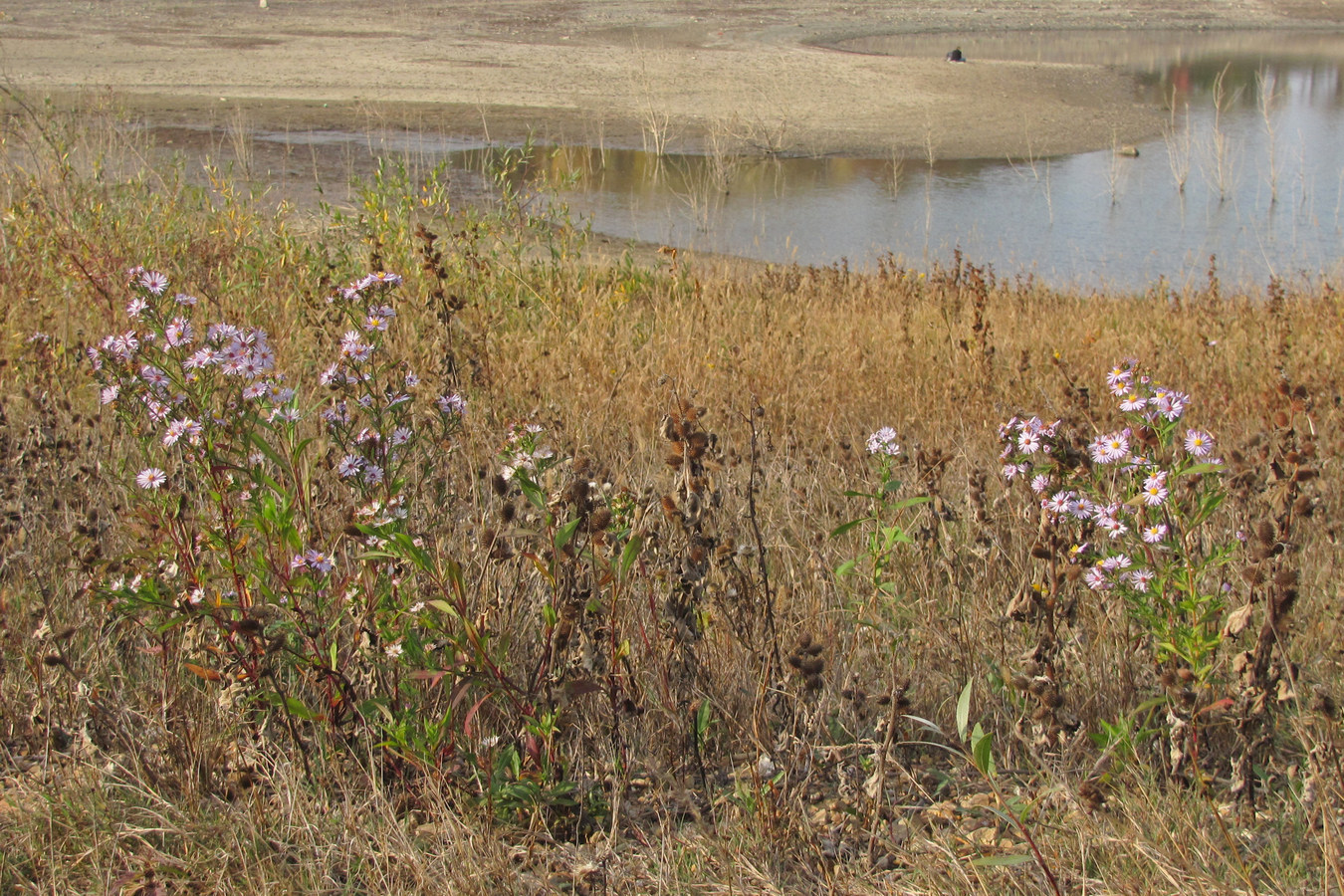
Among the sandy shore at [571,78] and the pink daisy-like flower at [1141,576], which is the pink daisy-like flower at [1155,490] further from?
the sandy shore at [571,78]

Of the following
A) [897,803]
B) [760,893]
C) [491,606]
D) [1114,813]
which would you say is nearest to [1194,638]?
[1114,813]

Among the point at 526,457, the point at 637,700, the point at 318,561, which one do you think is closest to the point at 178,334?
the point at 318,561

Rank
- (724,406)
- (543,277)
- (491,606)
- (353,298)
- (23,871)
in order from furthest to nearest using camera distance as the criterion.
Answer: (543,277) → (724,406) → (353,298) → (491,606) → (23,871)

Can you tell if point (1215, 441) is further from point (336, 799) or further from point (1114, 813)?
point (336, 799)

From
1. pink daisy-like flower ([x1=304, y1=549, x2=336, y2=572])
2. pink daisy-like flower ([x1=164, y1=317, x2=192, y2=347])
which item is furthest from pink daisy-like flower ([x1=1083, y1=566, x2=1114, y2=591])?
pink daisy-like flower ([x1=164, y1=317, x2=192, y2=347])

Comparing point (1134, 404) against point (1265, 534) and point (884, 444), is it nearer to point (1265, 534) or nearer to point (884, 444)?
point (1265, 534)

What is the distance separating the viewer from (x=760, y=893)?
1828 mm

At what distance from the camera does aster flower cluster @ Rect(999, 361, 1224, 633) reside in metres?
2.07

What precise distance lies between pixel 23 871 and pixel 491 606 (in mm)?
985

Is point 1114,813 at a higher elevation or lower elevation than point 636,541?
lower

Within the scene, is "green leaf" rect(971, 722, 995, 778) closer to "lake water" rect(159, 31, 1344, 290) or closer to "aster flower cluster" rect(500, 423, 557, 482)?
"aster flower cluster" rect(500, 423, 557, 482)

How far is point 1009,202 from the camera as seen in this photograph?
516 inches

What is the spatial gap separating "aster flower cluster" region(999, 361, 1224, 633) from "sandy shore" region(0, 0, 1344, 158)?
27.9 ft

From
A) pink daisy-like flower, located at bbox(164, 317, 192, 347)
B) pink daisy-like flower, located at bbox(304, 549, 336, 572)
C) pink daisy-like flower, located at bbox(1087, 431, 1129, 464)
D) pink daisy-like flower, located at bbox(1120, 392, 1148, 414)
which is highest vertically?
pink daisy-like flower, located at bbox(164, 317, 192, 347)
